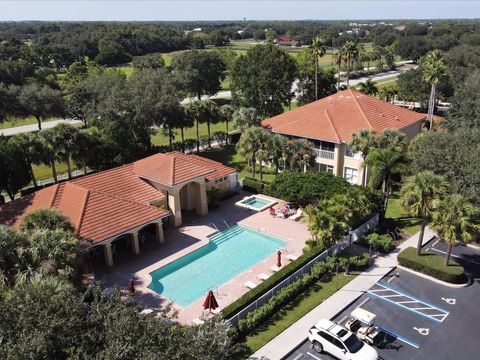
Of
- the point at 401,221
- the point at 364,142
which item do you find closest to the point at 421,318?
the point at 401,221

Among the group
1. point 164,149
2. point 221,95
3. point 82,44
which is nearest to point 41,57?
point 82,44

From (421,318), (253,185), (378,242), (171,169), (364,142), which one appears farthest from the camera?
(253,185)

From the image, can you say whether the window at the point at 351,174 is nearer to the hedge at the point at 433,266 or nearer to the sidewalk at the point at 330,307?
the sidewalk at the point at 330,307

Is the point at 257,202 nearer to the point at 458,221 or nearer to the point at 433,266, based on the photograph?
the point at 433,266

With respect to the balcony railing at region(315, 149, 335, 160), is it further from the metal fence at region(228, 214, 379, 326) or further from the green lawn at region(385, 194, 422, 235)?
the metal fence at region(228, 214, 379, 326)

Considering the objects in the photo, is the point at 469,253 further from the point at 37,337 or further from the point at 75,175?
the point at 75,175

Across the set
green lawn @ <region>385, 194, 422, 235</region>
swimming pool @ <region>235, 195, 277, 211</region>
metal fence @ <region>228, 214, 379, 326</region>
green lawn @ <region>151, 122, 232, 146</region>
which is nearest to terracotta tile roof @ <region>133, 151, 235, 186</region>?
swimming pool @ <region>235, 195, 277, 211</region>

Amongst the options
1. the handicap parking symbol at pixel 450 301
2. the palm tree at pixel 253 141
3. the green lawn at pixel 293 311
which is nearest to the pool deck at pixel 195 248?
the green lawn at pixel 293 311
